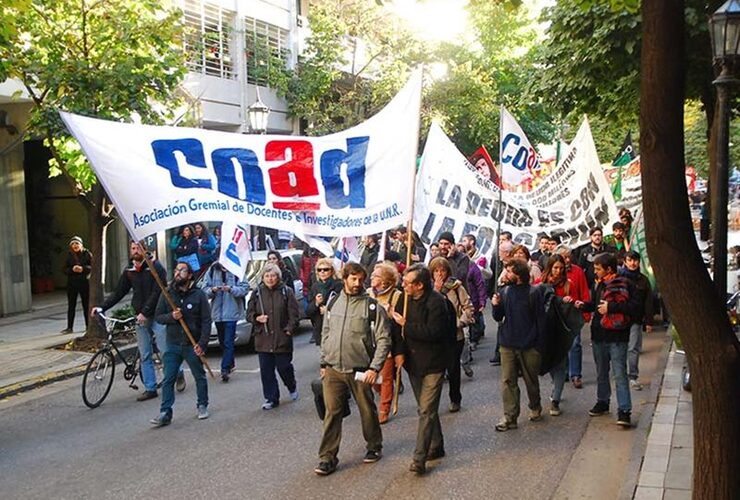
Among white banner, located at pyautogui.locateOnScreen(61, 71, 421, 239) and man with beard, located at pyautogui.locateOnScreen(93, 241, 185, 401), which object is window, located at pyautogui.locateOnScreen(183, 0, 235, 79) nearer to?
man with beard, located at pyautogui.locateOnScreen(93, 241, 185, 401)

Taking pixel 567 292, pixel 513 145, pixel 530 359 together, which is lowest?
pixel 530 359

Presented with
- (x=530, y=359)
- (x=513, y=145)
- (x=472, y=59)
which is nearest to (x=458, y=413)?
(x=530, y=359)

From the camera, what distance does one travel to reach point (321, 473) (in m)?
6.30

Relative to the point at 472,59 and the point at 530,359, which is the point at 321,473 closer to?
the point at 530,359

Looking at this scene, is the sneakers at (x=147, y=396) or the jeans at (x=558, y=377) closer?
the jeans at (x=558, y=377)

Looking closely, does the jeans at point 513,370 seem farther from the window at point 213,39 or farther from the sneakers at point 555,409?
the window at point 213,39

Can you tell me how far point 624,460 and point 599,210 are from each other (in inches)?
238

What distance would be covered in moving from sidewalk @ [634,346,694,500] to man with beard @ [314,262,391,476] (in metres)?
2.22

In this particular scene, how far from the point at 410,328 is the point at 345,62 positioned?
20.4m

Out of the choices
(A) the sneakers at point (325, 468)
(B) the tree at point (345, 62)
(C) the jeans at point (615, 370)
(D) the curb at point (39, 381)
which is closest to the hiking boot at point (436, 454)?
(A) the sneakers at point (325, 468)

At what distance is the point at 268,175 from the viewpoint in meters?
7.61

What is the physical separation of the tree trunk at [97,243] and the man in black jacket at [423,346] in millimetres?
7336

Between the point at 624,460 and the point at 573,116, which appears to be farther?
the point at 573,116

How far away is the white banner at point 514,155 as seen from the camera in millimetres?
11484
